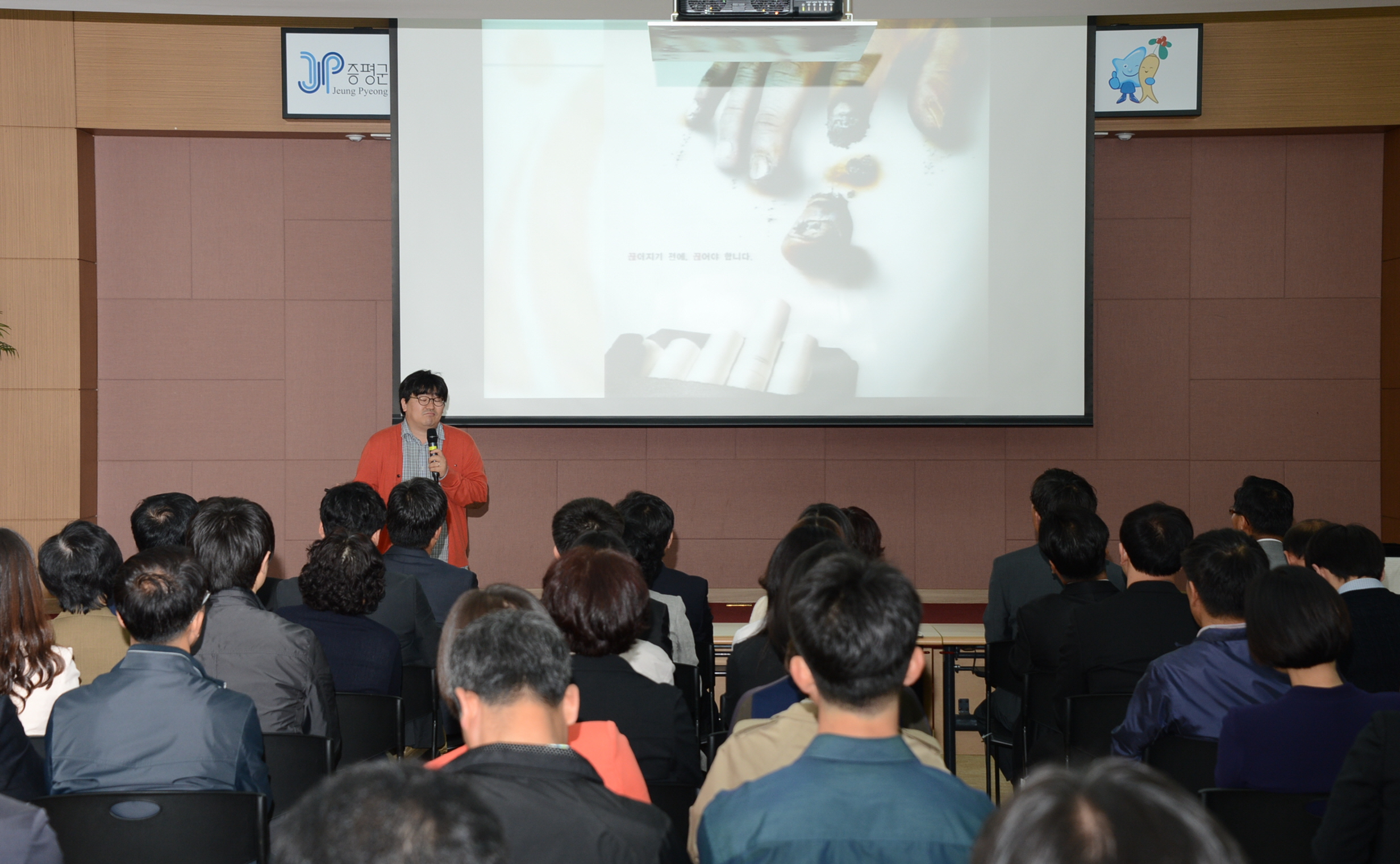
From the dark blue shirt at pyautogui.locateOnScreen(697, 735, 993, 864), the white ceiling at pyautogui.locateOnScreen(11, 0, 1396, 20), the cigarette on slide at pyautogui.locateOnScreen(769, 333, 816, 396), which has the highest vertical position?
the white ceiling at pyautogui.locateOnScreen(11, 0, 1396, 20)

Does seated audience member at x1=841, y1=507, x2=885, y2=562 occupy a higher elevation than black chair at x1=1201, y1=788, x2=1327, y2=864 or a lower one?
higher

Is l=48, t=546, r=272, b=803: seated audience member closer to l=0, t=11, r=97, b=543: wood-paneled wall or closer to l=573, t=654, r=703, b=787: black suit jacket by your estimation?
l=573, t=654, r=703, b=787: black suit jacket

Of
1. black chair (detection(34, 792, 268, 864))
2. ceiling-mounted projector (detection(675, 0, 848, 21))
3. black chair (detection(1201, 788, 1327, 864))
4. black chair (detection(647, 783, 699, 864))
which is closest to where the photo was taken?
black chair (detection(34, 792, 268, 864))

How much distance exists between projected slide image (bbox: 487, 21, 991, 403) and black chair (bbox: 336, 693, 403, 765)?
281 centimetres

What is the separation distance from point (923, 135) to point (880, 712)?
166 inches

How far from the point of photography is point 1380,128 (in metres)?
5.35

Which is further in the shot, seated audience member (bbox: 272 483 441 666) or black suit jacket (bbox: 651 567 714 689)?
black suit jacket (bbox: 651 567 714 689)

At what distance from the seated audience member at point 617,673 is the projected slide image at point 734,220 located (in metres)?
3.10

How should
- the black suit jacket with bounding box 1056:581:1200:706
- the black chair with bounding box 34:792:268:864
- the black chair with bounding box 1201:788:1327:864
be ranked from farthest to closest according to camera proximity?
the black suit jacket with bounding box 1056:581:1200:706
the black chair with bounding box 1201:788:1327:864
the black chair with bounding box 34:792:268:864

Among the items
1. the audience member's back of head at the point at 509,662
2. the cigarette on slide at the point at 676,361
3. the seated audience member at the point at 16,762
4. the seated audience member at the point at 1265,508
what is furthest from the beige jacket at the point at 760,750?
the cigarette on slide at the point at 676,361

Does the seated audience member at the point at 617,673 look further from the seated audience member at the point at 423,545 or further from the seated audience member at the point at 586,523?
the seated audience member at the point at 423,545

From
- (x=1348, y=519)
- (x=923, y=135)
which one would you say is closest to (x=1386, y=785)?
(x=923, y=135)

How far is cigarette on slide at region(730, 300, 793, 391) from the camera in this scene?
511 cm

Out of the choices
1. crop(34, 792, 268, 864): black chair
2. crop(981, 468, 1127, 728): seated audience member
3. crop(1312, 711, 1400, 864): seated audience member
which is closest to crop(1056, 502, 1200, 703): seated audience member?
crop(981, 468, 1127, 728): seated audience member
